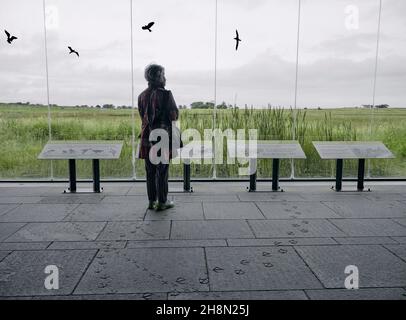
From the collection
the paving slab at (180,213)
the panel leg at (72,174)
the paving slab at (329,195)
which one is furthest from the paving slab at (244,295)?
the panel leg at (72,174)

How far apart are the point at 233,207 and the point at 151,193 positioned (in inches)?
37.6

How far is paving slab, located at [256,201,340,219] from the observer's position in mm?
4105

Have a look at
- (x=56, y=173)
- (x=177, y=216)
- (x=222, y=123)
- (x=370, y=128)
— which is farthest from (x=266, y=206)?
(x=56, y=173)

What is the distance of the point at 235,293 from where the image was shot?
2371mm

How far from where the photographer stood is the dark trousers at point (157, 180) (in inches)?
167

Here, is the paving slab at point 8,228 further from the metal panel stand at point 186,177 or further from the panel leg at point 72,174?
the metal panel stand at point 186,177

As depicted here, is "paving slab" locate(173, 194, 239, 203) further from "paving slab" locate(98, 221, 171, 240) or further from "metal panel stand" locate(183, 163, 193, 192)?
"paving slab" locate(98, 221, 171, 240)

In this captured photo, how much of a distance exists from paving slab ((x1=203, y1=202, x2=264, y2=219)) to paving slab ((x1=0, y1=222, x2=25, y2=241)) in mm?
1861

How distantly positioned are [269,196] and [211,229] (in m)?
1.57

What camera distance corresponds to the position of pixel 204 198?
4.91 meters

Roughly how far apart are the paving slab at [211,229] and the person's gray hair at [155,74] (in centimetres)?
148

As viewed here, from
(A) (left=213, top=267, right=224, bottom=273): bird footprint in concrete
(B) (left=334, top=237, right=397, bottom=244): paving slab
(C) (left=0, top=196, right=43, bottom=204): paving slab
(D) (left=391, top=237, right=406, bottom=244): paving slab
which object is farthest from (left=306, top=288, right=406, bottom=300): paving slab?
(C) (left=0, top=196, right=43, bottom=204): paving slab
